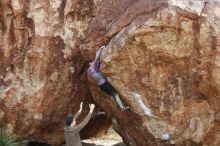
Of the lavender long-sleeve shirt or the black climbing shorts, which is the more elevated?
the lavender long-sleeve shirt

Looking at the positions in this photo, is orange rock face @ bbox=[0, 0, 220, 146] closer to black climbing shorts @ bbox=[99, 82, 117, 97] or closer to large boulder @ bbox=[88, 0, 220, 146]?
large boulder @ bbox=[88, 0, 220, 146]

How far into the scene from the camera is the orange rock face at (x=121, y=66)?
32.5 feet

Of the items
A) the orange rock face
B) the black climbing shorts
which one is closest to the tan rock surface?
the orange rock face

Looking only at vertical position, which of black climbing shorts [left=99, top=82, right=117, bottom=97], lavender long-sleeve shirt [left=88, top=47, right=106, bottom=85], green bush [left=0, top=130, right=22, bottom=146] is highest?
lavender long-sleeve shirt [left=88, top=47, right=106, bottom=85]

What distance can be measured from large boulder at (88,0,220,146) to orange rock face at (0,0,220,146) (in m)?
0.02

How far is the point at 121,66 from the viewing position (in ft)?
34.6

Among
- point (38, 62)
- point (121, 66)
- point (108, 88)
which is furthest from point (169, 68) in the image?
point (38, 62)

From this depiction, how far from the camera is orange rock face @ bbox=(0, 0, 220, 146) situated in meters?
9.91

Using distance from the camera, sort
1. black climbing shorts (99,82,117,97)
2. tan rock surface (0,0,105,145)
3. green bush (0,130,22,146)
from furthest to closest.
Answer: tan rock surface (0,0,105,145), green bush (0,130,22,146), black climbing shorts (99,82,117,97)

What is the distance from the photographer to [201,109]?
34.0ft

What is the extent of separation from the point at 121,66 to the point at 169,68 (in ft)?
3.71

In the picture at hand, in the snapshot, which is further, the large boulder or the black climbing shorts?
the black climbing shorts

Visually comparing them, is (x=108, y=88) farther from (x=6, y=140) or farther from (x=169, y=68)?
(x=6, y=140)

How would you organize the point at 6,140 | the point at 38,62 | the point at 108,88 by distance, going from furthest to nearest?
the point at 38,62 → the point at 6,140 → the point at 108,88
